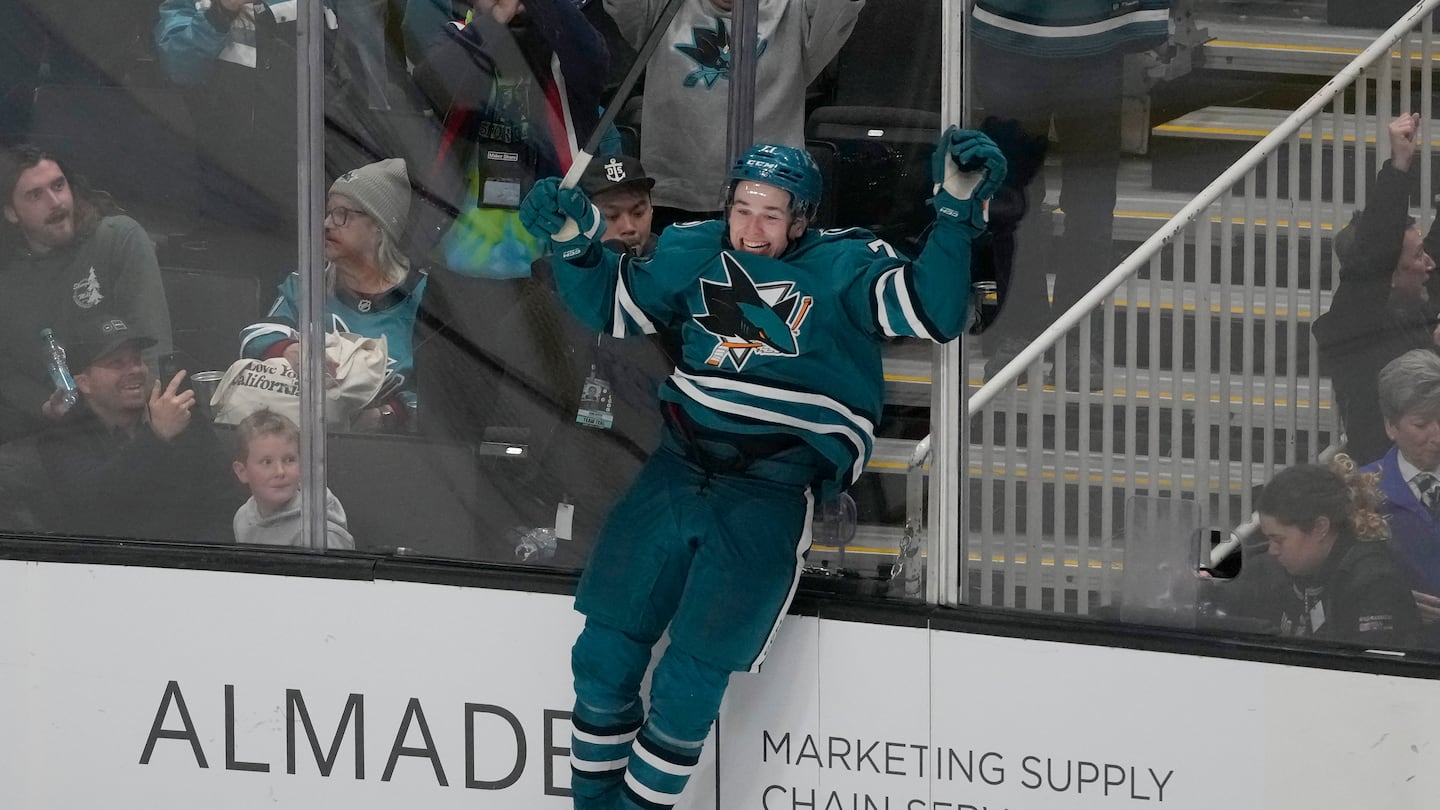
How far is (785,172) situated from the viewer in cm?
244

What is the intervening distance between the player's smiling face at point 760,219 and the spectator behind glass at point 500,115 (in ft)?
1.45

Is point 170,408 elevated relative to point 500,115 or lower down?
lower down

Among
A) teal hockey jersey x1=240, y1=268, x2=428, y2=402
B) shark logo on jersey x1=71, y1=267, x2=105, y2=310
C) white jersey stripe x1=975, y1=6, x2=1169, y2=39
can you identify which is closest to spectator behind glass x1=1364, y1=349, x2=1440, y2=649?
white jersey stripe x1=975, y1=6, x2=1169, y2=39

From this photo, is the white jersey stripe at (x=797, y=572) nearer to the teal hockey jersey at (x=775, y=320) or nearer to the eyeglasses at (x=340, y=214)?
the teal hockey jersey at (x=775, y=320)

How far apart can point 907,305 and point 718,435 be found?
38 cm

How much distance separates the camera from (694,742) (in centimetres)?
251

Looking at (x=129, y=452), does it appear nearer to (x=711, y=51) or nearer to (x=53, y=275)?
(x=53, y=275)

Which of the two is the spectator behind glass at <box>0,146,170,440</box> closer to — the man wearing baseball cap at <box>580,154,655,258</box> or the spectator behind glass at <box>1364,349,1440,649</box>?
the man wearing baseball cap at <box>580,154,655,258</box>

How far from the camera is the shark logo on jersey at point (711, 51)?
270 cm

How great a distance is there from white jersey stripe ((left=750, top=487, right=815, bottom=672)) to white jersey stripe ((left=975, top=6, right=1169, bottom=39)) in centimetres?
81

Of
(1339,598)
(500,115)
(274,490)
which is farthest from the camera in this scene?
(274,490)

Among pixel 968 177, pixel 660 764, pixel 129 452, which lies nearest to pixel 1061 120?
pixel 968 177

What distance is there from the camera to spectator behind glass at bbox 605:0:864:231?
266 centimetres

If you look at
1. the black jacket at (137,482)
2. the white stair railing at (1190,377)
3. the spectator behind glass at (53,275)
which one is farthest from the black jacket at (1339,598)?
the spectator behind glass at (53,275)
